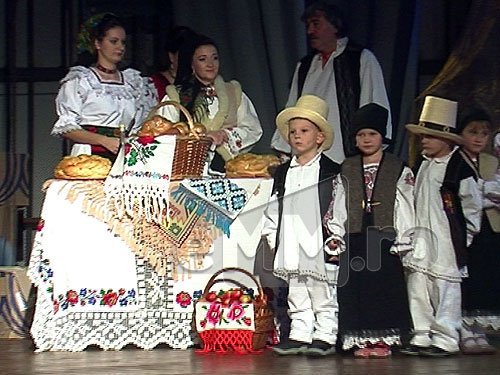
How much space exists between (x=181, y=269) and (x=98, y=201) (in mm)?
595

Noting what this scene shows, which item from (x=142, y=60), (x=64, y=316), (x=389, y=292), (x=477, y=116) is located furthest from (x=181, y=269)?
(x=142, y=60)

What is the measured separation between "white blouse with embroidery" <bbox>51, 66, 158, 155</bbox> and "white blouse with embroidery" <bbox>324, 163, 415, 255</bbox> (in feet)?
4.96

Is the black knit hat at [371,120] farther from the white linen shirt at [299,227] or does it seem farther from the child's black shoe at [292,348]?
the child's black shoe at [292,348]

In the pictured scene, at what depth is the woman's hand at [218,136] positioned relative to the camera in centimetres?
755

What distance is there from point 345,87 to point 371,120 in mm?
1048

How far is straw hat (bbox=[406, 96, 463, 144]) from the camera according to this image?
22.7ft

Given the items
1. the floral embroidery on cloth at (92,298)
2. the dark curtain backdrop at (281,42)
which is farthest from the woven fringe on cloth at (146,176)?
the dark curtain backdrop at (281,42)

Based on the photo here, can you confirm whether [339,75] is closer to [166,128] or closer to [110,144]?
[166,128]

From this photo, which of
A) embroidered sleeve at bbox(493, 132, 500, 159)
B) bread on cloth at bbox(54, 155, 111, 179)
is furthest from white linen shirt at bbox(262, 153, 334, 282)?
embroidered sleeve at bbox(493, 132, 500, 159)

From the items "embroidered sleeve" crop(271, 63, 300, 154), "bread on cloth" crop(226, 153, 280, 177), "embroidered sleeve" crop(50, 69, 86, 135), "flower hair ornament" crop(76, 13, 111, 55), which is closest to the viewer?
"bread on cloth" crop(226, 153, 280, 177)

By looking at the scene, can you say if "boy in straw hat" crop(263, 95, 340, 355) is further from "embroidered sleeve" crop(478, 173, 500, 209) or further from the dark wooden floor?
"embroidered sleeve" crop(478, 173, 500, 209)

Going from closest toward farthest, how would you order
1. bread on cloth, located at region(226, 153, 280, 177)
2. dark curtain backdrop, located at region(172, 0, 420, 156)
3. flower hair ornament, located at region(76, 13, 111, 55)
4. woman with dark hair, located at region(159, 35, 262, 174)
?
bread on cloth, located at region(226, 153, 280, 177)
woman with dark hair, located at region(159, 35, 262, 174)
flower hair ornament, located at region(76, 13, 111, 55)
dark curtain backdrop, located at region(172, 0, 420, 156)

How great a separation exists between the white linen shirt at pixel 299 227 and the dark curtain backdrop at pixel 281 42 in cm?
183

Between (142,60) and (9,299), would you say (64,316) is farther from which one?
(142,60)
